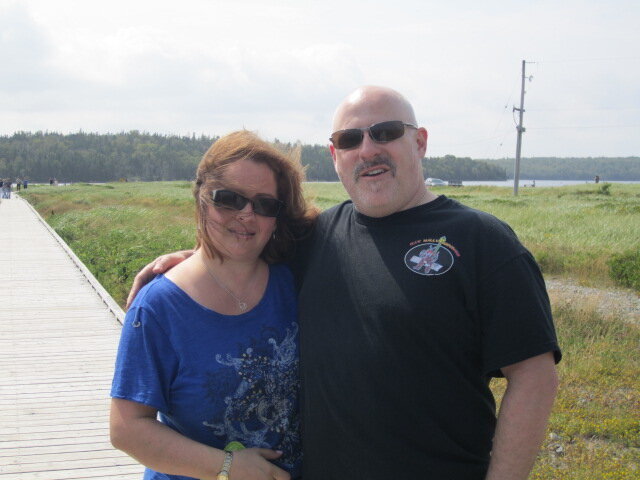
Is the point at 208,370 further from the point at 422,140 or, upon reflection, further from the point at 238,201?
the point at 422,140

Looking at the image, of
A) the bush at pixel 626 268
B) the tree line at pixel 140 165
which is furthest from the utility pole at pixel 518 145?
the tree line at pixel 140 165

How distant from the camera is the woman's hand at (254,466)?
85.3 inches

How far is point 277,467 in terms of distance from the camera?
7.49ft

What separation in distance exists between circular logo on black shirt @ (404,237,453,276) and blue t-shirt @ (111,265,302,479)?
0.59m

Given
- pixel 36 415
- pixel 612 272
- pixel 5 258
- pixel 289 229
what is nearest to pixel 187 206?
pixel 5 258

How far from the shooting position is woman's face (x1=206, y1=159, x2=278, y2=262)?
2371 mm

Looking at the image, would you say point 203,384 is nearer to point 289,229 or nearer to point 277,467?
point 277,467

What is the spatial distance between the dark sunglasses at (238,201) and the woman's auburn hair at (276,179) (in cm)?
4

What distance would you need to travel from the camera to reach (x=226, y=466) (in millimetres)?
2154

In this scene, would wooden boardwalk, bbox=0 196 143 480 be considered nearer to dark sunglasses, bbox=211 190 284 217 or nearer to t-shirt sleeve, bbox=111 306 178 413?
t-shirt sleeve, bbox=111 306 178 413

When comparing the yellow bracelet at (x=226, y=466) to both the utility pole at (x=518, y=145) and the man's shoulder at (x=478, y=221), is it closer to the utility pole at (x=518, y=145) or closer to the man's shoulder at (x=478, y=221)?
the man's shoulder at (x=478, y=221)

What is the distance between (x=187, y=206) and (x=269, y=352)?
124ft

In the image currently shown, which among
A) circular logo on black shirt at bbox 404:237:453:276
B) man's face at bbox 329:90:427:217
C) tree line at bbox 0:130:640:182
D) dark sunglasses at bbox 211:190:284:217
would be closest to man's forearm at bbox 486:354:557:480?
circular logo on black shirt at bbox 404:237:453:276

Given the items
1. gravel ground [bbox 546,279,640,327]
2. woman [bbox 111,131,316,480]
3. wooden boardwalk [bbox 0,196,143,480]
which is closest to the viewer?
woman [bbox 111,131,316,480]
